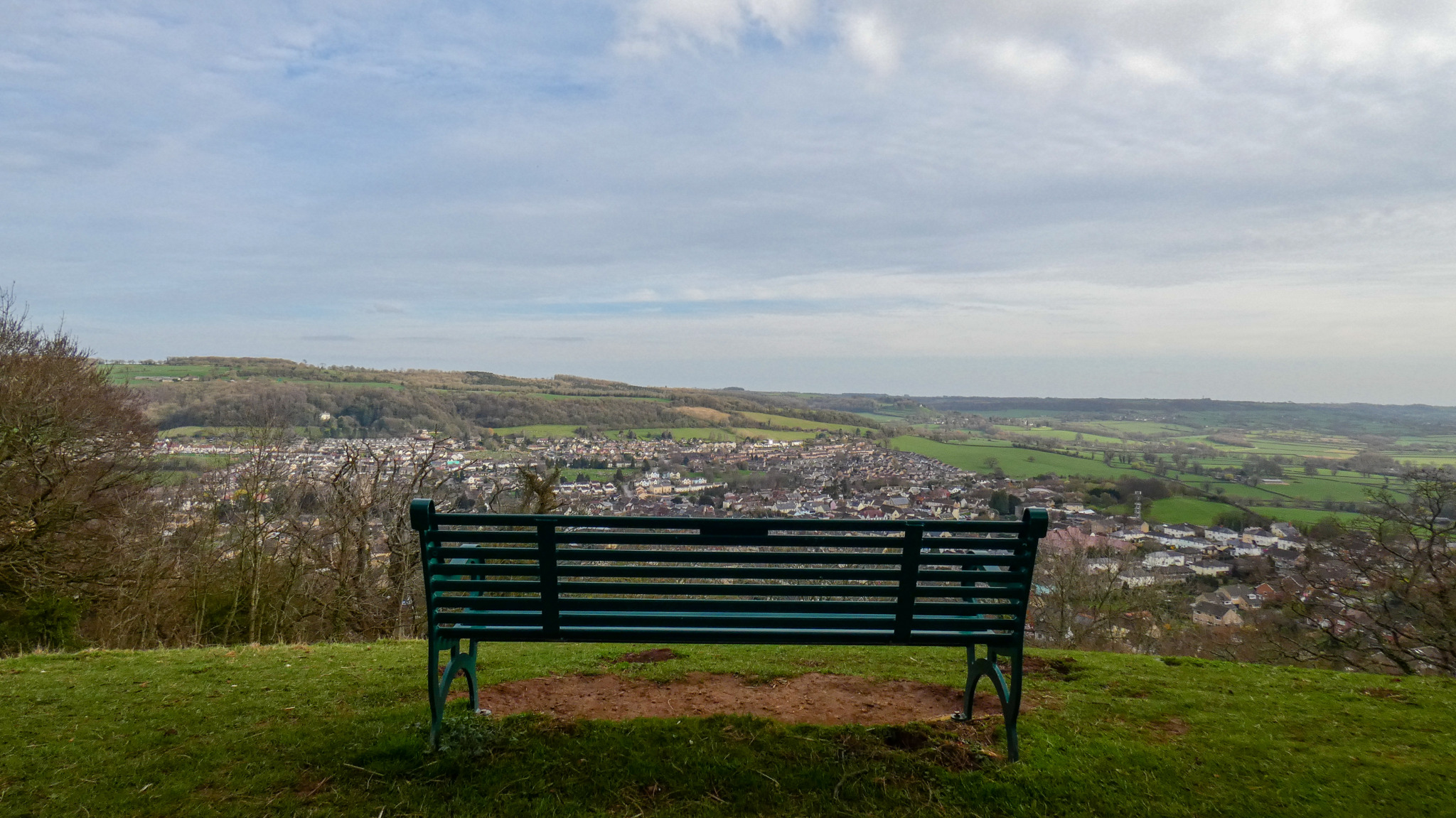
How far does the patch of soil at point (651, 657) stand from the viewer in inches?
232

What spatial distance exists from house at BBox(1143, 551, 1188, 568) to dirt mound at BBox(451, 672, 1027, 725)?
60.2 feet

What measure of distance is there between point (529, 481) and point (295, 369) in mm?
46414

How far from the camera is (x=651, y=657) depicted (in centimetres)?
603

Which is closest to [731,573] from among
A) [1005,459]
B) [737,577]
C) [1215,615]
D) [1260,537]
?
[737,577]

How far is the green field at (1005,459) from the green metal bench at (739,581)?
2980cm

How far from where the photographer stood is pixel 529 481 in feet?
57.5

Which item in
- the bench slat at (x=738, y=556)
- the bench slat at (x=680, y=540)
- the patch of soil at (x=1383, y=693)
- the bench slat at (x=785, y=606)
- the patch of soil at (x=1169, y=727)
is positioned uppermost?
the bench slat at (x=680, y=540)

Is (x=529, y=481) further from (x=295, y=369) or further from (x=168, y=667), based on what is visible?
(x=295, y=369)

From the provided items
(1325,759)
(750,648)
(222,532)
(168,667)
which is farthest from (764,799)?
(222,532)

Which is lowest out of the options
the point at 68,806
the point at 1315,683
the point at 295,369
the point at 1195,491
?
the point at 1195,491

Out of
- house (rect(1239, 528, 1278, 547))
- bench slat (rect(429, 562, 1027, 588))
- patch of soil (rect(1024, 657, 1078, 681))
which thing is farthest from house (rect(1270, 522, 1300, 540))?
bench slat (rect(429, 562, 1027, 588))

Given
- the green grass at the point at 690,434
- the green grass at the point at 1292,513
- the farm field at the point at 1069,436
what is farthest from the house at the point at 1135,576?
the farm field at the point at 1069,436

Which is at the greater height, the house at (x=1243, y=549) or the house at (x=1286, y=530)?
the house at (x=1286, y=530)

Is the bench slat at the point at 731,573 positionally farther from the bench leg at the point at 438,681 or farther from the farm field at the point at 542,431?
the farm field at the point at 542,431
